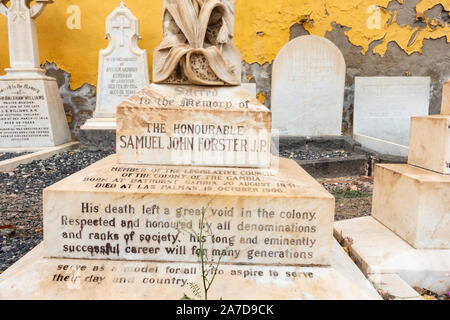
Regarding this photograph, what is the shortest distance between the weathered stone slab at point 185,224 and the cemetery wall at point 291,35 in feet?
19.1

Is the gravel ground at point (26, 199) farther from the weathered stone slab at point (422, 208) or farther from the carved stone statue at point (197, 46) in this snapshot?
the weathered stone slab at point (422, 208)

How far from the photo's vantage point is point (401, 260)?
2.06 metres

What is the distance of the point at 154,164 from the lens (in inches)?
79.0

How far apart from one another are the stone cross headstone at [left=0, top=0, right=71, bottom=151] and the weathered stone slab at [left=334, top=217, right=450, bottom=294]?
5155mm

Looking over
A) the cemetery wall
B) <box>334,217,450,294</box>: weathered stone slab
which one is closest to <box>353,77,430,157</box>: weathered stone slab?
the cemetery wall

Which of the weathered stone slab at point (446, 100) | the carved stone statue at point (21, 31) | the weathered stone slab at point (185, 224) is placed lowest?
the weathered stone slab at point (185, 224)

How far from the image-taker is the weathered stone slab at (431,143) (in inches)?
90.6

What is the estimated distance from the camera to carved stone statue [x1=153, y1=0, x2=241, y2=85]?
2.24 m

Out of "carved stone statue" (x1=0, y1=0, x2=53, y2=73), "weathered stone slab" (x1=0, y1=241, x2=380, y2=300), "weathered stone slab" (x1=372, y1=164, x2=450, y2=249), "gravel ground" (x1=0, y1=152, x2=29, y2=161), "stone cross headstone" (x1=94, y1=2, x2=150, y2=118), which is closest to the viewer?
"weathered stone slab" (x1=0, y1=241, x2=380, y2=300)

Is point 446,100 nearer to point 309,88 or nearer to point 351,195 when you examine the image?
point 351,195

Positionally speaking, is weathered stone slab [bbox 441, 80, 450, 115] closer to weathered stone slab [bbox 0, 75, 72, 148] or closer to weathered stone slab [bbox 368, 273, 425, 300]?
weathered stone slab [bbox 368, 273, 425, 300]

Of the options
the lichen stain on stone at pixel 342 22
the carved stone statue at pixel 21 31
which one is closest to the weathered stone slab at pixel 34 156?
the carved stone statue at pixel 21 31

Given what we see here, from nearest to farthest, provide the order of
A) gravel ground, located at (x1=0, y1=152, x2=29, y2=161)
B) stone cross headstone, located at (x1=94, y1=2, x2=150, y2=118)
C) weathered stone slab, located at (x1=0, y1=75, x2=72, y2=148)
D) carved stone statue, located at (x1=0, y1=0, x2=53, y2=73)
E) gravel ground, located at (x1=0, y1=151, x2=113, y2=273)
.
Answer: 1. gravel ground, located at (x1=0, y1=151, x2=113, y2=273)
2. gravel ground, located at (x1=0, y1=152, x2=29, y2=161)
3. weathered stone slab, located at (x1=0, y1=75, x2=72, y2=148)
4. carved stone statue, located at (x1=0, y1=0, x2=53, y2=73)
5. stone cross headstone, located at (x1=94, y1=2, x2=150, y2=118)

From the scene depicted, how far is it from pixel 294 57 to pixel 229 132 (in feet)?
14.4
